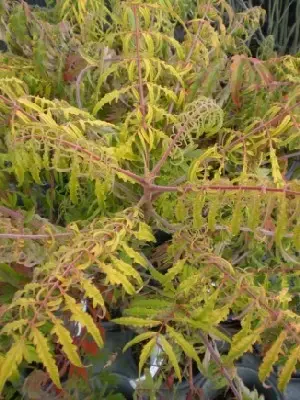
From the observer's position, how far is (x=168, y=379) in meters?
0.78

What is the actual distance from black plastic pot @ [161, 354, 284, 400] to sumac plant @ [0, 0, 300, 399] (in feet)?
0.12

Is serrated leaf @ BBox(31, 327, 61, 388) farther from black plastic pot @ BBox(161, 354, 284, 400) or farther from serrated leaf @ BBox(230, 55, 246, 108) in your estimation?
serrated leaf @ BBox(230, 55, 246, 108)

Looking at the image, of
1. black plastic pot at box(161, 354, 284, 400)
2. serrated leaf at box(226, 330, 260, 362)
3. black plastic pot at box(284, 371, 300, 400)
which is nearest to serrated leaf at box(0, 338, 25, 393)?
serrated leaf at box(226, 330, 260, 362)

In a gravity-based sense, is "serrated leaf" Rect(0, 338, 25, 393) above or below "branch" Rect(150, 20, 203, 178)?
below

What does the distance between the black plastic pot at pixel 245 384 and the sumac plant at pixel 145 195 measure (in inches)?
1.5

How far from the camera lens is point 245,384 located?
869mm

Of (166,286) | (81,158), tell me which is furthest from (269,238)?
(81,158)

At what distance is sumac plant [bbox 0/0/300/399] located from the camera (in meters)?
0.59

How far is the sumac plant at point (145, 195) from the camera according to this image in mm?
589

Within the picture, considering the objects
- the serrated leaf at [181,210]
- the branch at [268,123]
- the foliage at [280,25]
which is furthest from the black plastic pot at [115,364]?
the foliage at [280,25]

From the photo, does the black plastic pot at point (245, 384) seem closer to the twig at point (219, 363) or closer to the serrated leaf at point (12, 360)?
the twig at point (219, 363)

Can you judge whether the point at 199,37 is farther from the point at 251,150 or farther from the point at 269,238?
the point at 269,238

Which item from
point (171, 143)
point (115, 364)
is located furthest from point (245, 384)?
point (171, 143)

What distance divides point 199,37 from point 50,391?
648 millimetres
